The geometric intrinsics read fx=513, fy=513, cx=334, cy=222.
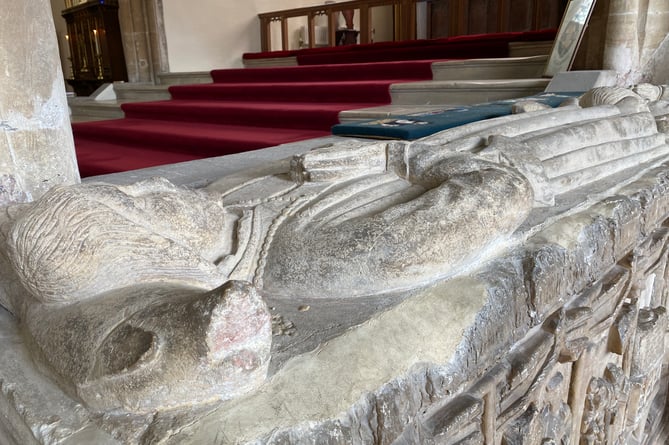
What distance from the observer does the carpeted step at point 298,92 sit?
457 centimetres

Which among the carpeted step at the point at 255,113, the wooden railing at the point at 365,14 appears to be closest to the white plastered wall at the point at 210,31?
the wooden railing at the point at 365,14

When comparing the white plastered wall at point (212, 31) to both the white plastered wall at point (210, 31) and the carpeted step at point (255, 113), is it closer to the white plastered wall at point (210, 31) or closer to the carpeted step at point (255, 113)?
the white plastered wall at point (210, 31)

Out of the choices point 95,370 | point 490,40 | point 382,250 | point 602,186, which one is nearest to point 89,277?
point 95,370

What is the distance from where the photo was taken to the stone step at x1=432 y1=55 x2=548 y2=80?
427 cm

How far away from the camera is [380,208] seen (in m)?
1.28

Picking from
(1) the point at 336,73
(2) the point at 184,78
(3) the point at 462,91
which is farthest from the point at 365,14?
(3) the point at 462,91

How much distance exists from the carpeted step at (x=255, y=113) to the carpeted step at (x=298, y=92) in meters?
0.12

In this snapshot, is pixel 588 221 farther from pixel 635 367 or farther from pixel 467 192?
pixel 635 367

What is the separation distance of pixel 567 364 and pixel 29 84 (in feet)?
6.19

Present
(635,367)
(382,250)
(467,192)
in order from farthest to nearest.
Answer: (635,367) < (467,192) < (382,250)

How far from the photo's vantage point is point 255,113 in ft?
15.4

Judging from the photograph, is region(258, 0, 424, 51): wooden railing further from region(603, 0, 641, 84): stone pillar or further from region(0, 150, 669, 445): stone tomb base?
region(0, 150, 669, 445): stone tomb base

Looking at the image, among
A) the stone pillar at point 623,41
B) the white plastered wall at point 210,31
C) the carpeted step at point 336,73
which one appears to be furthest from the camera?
the white plastered wall at point 210,31

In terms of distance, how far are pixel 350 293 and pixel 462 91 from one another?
129 inches
